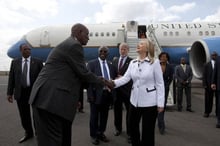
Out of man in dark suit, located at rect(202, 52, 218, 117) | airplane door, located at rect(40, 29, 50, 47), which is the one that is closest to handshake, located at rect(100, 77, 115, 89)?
man in dark suit, located at rect(202, 52, 218, 117)

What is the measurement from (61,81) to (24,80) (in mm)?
2614

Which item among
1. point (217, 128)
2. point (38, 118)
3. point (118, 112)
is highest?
point (38, 118)

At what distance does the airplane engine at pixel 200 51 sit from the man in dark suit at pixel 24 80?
7739 mm

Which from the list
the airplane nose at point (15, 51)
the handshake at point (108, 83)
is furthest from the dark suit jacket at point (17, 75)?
the airplane nose at point (15, 51)

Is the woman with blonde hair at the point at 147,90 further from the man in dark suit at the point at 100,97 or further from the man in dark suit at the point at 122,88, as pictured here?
the man in dark suit at the point at 122,88

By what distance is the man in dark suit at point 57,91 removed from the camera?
10.2ft

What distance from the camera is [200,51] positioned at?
40.9 ft

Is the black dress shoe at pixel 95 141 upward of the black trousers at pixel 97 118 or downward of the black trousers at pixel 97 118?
downward

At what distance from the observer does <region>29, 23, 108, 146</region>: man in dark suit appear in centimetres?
311

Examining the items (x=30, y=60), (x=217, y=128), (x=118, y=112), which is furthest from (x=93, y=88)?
(x=217, y=128)

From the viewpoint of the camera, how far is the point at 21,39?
56.3 feet

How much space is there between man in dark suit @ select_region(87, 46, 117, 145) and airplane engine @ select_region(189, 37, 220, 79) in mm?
6843

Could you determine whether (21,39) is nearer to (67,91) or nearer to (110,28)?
(110,28)

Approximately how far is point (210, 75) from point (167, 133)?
9.46 ft
